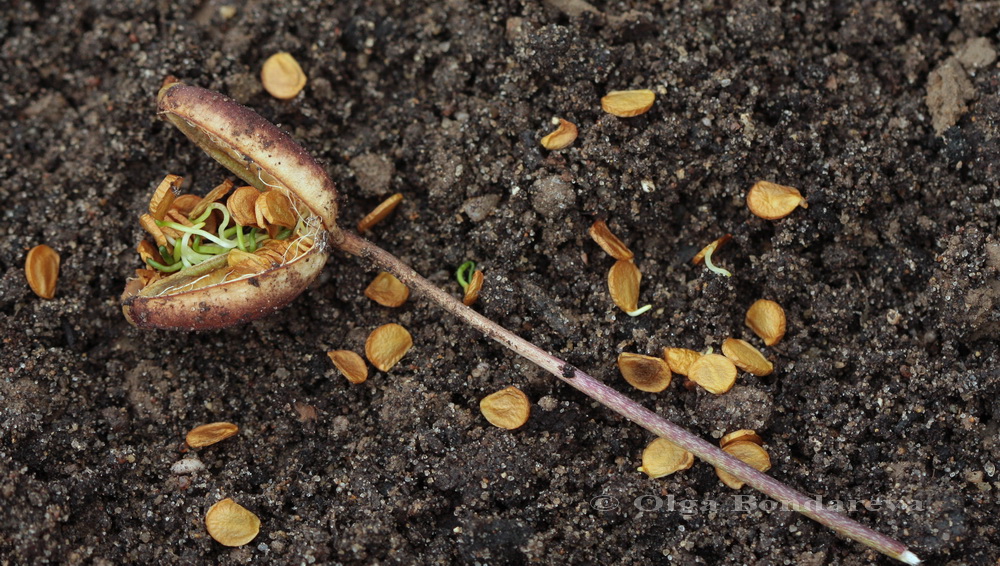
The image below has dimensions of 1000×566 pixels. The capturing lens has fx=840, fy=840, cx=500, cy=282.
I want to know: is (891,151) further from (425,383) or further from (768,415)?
(425,383)

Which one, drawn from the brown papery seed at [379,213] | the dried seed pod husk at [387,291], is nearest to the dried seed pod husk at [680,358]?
the dried seed pod husk at [387,291]

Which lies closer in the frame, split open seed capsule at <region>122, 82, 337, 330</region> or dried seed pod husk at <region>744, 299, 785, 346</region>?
split open seed capsule at <region>122, 82, 337, 330</region>

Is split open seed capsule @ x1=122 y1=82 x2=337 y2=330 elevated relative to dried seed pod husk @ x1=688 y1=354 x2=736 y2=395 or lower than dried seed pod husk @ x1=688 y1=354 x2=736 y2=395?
elevated

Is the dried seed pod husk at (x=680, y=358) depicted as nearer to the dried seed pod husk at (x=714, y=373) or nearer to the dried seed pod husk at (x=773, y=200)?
the dried seed pod husk at (x=714, y=373)

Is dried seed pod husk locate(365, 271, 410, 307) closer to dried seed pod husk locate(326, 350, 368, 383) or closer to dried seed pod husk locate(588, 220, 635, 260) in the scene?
dried seed pod husk locate(326, 350, 368, 383)

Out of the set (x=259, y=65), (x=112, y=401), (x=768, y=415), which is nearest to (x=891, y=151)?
(x=768, y=415)

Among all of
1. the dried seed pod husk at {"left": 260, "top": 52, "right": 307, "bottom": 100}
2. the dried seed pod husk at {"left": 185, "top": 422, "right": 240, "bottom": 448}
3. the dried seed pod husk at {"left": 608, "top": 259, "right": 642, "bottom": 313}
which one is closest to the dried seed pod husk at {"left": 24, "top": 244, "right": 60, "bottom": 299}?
the dried seed pod husk at {"left": 185, "top": 422, "right": 240, "bottom": 448}
